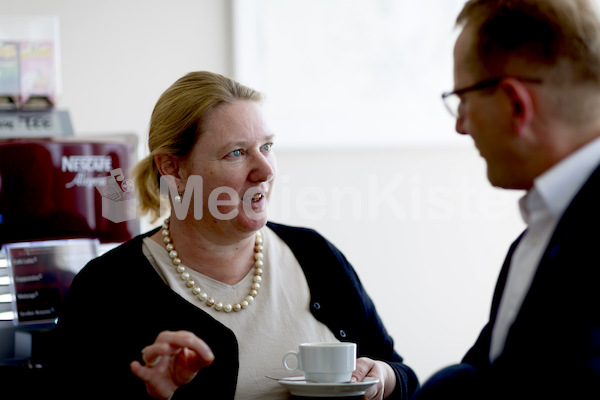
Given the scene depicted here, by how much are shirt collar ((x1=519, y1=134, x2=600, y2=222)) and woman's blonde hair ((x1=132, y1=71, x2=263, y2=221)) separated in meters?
0.84

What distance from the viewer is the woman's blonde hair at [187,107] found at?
1.62 meters

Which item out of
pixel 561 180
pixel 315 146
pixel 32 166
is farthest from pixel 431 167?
pixel 561 180

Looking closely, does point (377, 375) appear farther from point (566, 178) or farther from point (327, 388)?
point (566, 178)

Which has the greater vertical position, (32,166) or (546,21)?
(546,21)

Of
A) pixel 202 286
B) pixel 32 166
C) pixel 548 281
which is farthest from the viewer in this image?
pixel 32 166

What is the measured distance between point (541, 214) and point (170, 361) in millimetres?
686

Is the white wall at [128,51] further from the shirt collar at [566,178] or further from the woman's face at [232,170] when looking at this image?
the shirt collar at [566,178]

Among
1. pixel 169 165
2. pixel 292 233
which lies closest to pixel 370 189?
pixel 292 233

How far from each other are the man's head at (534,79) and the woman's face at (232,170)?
65cm

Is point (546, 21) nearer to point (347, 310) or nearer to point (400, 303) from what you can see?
point (347, 310)

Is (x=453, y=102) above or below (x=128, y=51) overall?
below

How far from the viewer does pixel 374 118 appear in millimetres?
2980

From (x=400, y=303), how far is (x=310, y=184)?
2.02 feet

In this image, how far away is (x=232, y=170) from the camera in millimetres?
1596
